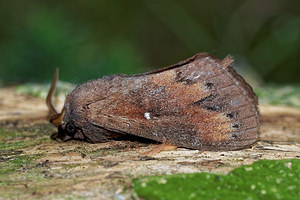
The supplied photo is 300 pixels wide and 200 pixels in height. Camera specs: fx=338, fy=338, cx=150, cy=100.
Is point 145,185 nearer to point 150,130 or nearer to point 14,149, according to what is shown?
point 150,130

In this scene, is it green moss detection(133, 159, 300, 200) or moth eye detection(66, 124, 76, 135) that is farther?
moth eye detection(66, 124, 76, 135)

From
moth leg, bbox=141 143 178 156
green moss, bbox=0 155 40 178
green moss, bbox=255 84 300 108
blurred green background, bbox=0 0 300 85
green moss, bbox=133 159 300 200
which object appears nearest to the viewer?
green moss, bbox=133 159 300 200

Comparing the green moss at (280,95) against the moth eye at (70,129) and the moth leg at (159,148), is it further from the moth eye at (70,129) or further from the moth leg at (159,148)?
the moth eye at (70,129)

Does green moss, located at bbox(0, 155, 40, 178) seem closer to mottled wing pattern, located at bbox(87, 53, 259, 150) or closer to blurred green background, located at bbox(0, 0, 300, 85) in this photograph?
mottled wing pattern, located at bbox(87, 53, 259, 150)

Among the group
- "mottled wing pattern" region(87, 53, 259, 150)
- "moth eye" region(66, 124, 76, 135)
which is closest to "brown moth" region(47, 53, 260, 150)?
"mottled wing pattern" region(87, 53, 259, 150)

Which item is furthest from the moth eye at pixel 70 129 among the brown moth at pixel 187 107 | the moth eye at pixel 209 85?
the moth eye at pixel 209 85

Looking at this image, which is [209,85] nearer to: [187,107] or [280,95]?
[187,107]
